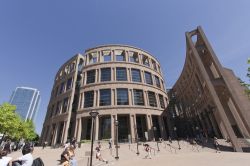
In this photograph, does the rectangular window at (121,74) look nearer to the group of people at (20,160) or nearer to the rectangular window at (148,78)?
the rectangular window at (148,78)

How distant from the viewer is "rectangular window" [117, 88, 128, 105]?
3144 cm

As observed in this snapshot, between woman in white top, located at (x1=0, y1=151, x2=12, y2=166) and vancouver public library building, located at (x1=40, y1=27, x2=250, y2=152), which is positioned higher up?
vancouver public library building, located at (x1=40, y1=27, x2=250, y2=152)

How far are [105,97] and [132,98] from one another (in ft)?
19.4

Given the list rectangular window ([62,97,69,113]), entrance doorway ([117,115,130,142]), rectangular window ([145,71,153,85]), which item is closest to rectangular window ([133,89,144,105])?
entrance doorway ([117,115,130,142])

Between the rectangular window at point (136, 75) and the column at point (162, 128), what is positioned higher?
the rectangular window at point (136, 75)

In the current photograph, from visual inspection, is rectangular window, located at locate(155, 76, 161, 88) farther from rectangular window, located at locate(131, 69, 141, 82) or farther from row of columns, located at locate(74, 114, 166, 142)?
row of columns, located at locate(74, 114, 166, 142)

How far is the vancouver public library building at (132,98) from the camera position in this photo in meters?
29.2

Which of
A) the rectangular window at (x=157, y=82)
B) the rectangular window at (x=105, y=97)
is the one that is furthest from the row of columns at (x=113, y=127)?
the rectangular window at (x=157, y=82)

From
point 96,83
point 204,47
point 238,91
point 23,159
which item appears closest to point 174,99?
point 238,91

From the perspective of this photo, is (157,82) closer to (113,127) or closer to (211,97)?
(211,97)

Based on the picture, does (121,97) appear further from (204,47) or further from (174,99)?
(174,99)

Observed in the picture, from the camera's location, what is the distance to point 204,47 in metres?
31.1

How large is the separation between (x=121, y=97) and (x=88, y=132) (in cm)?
1043

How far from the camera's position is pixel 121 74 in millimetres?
34875
